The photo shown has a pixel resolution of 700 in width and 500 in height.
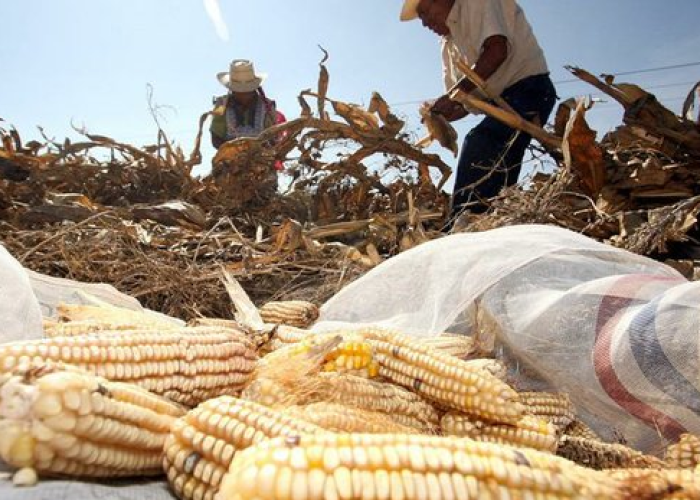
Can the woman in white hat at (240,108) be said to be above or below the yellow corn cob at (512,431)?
above

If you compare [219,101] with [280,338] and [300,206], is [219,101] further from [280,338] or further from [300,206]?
[280,338]

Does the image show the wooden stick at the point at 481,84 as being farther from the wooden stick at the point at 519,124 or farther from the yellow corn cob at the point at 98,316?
the yellow corn cob at the point at 98,316

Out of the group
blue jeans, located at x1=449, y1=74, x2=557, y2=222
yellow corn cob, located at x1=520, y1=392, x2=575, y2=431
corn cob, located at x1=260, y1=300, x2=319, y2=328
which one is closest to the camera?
yellow corn cob, located at x1=520, y1=392, x2=575, y2=431

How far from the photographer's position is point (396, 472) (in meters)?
0.86

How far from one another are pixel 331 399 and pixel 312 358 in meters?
0.13

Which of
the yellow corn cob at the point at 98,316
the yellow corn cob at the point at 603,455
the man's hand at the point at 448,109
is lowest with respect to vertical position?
the yellow corn cob at the point at 603,455

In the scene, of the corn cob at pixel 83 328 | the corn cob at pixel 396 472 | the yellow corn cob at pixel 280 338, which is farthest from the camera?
the yellow corn cob at pixel 280 338

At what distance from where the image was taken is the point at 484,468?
872 mm

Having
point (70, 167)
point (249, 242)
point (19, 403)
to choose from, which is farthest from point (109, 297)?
point (70, 167)

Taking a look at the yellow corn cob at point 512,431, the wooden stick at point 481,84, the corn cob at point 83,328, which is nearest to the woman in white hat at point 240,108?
Answer: the wooden stick at point 481,84

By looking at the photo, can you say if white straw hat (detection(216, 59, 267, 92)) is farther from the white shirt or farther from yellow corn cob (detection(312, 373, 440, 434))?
yellow corn cob (detection(312, 373, 440, 434))

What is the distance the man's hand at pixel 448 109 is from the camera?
563cm

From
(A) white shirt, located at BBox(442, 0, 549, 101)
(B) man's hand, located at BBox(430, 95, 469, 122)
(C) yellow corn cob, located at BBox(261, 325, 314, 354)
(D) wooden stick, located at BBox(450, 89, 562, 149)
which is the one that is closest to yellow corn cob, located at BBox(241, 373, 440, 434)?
(C) yellow corn cob, located at BBox(261, 325, 314, 354)

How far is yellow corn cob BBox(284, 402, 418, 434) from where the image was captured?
4.45 ft
